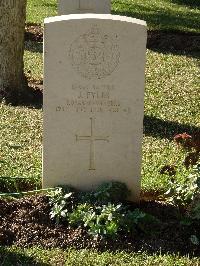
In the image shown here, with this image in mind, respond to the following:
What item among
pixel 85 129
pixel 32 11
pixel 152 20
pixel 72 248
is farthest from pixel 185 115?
pixel 32 11

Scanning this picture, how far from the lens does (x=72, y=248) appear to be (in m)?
4.87

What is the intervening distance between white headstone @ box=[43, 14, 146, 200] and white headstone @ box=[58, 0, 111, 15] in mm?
4324

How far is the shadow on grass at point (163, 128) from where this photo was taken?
7.50m

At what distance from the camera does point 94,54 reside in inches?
200

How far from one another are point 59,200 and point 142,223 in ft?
2.36

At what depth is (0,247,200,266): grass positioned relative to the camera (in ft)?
15.3

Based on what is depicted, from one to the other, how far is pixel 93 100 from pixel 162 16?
11.4 m

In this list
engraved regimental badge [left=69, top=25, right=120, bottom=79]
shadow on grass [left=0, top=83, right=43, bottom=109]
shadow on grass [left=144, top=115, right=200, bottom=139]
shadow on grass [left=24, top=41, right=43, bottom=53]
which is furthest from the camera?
shadow on grass [left=24, top=41, right=43, bottom=53]

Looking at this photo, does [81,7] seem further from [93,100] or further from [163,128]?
[93,100]

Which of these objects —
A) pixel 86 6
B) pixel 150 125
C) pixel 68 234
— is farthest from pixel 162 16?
pixel 68 234

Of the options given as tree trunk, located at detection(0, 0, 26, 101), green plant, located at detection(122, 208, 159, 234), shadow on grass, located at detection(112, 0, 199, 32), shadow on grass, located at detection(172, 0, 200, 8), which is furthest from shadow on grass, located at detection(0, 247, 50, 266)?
shadow on grass, located at detection(172, 0, 200, 8)

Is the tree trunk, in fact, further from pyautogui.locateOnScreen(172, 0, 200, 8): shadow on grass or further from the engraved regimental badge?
pyautogui.locateOnScreen(172, 0, 200, 8): shadow on grass

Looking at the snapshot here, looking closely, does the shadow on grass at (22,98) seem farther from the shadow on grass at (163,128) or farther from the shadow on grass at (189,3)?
the shadow on grass at (189,3)

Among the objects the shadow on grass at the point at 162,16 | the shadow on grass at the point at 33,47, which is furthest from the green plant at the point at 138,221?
the shadow on grass at the point at 162,16
